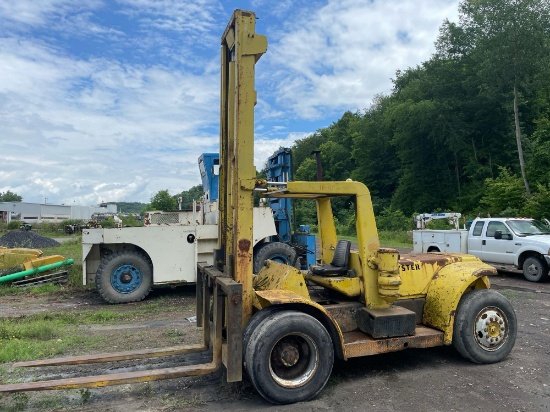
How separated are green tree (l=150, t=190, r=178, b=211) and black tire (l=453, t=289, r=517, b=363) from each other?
2789cm

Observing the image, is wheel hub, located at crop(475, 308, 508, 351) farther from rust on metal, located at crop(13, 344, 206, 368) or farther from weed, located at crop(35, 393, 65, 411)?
weed, located at crop(35, 393, 65, 411)

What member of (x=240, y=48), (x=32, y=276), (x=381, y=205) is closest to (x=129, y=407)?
(x=240, y=48)

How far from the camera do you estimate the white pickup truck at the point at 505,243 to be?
13.0 metres

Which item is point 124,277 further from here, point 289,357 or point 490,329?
point 490,329

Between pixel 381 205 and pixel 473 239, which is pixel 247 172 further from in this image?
pixel 381 205

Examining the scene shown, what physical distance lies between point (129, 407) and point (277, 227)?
26.2 feet

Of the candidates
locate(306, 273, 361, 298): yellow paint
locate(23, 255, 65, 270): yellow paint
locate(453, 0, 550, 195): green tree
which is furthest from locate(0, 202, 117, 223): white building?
locate(306, 273, 361, 298): yellow paint

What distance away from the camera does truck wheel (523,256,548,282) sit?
12844mm

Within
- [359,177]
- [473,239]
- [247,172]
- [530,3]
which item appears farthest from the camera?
[359,177]

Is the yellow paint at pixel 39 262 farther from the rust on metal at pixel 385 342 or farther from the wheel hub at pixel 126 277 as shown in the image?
the rust on metal at pixel 385 342

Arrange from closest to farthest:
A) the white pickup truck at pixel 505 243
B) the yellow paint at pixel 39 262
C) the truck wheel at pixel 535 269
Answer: the yellow paint at pixel 39 262, the truck wheel at pixel 535 269, the white pickup truck at pixel 505 243

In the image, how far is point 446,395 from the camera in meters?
4.97

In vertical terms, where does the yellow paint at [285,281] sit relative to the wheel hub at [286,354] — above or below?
above

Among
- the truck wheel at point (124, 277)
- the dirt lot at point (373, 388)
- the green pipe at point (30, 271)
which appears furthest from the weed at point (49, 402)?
the green pipe at point (30, 271)
